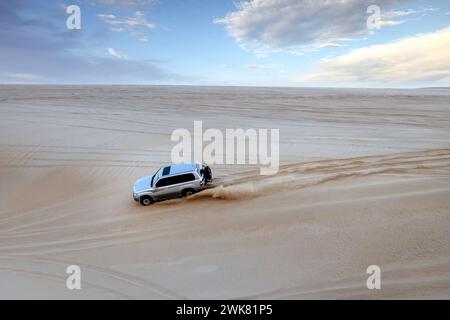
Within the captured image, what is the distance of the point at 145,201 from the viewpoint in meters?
9.62

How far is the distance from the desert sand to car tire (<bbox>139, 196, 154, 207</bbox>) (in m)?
0.22

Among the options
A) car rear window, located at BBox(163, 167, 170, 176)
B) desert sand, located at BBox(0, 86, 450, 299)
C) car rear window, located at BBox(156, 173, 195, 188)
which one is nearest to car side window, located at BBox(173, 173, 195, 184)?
car rear window, located at BBox(156, 173, 195, 188)

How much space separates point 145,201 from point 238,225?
11.6 feet

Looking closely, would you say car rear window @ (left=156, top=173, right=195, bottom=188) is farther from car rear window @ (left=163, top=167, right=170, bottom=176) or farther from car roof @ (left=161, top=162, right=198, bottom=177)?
car rear window @ (left=163, top=167, right=170, bottom=176)

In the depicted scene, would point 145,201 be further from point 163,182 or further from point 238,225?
point 238,225

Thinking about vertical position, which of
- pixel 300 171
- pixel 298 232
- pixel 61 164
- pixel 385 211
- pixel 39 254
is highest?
pixel 61 164

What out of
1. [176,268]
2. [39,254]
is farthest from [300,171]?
[39,254]

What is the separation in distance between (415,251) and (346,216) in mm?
1659

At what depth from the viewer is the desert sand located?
589cm

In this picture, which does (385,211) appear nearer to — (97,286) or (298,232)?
(298,232)

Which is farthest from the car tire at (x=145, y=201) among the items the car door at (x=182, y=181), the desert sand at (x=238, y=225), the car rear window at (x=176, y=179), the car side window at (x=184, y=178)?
the car side window at (x=184, y=178)

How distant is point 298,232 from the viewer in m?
7.18

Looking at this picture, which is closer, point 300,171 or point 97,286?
point 97,286
